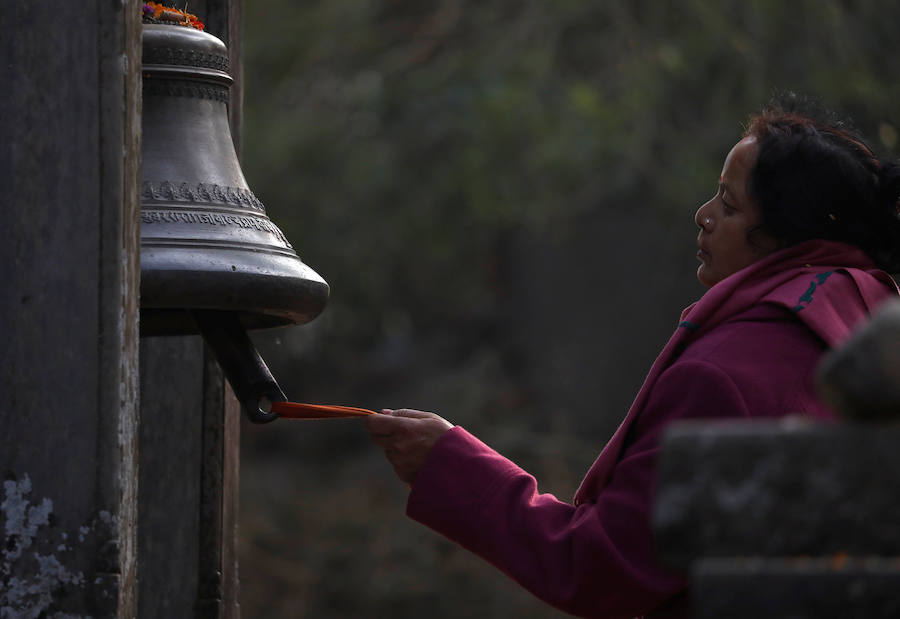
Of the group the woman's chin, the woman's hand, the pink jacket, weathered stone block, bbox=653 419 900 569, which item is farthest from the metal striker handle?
weathered stone block, bbox=653 419 900 569

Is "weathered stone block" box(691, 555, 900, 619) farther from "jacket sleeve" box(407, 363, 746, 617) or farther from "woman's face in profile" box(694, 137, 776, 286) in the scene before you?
"woman's face in profile" box(694, 137, 776, 286)

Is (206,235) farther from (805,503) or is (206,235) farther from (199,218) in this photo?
(805,503)

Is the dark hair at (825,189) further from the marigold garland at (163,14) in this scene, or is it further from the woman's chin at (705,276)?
the marigold garland at (163,14)

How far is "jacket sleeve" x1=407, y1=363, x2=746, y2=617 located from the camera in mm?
1934

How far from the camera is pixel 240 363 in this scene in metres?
2.24

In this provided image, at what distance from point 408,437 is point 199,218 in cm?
46

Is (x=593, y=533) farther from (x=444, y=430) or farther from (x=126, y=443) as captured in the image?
(x=126, y=443)

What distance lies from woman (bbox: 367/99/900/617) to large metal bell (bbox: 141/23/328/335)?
27cm

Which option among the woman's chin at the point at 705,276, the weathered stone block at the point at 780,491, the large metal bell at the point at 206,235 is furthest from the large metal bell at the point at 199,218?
the weathered stone block at the point at 780,491

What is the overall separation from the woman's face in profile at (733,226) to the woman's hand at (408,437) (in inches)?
18.6

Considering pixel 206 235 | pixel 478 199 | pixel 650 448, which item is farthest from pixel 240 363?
pixel 478 199

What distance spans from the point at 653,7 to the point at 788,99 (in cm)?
446


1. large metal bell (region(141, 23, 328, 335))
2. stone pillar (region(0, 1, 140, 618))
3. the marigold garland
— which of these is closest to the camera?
stone pillar (region(0, 1, 140, 618))

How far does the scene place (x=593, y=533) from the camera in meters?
1.95
